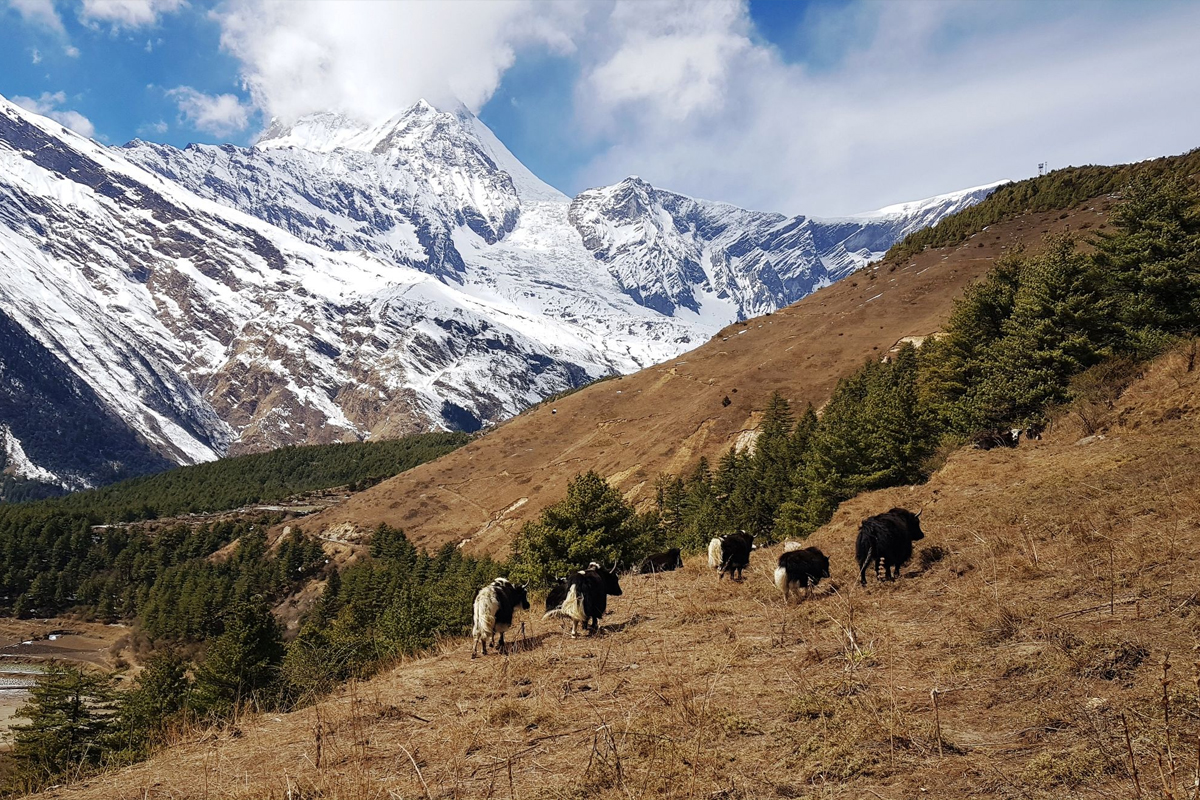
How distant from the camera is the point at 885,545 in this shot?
12.2 meters

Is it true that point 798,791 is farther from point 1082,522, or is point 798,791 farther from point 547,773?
point 1082,522

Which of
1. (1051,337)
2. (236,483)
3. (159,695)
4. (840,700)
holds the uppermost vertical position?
(236,483)

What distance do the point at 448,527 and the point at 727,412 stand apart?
132 ft

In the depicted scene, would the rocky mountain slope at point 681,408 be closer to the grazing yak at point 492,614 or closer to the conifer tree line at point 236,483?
the grazing yak at point 492,614

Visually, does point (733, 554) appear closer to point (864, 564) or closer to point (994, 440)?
point (864, 564)

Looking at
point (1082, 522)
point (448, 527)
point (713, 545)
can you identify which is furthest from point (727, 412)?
point (1082, 522)

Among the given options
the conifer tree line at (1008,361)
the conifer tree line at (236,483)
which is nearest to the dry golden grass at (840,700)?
the conifer tree line at (1008,361)

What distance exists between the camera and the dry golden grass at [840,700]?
4770 millimetres

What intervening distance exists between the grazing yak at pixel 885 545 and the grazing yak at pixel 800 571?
32.1 inches

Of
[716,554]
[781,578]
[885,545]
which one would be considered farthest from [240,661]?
[885,545]

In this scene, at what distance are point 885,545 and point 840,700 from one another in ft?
22.8

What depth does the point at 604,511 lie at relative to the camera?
28.3 meters

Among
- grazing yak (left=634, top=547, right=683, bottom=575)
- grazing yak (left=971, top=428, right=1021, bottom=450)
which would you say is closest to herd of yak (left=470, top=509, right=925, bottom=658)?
grazing yak (left=634, top=547, right=683, bottom=575)

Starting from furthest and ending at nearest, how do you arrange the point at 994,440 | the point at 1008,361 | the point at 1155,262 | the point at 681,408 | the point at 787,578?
the point at 681,408
the point at 1008,361
the point at 1155,262
the point at 994,440
the point at 787,578
